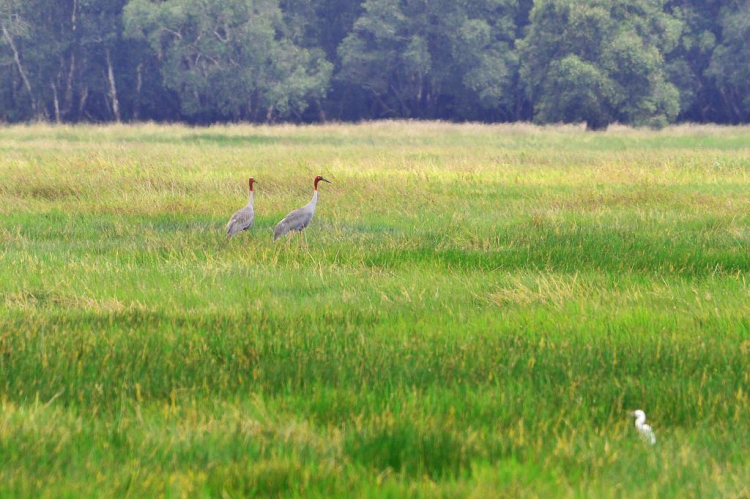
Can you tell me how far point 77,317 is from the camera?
7621 mm

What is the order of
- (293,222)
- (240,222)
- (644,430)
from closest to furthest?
(644,430) < (293,222) < (240,222)

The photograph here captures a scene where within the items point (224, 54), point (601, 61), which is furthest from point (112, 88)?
point (601, 61)

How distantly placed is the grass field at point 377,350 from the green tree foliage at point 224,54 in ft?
130

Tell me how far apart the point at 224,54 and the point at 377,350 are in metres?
50.6

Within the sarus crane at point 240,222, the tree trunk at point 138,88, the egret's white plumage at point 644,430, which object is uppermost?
the egret's white plumage at point 644,430

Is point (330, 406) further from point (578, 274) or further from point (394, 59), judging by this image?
point (394, 59)

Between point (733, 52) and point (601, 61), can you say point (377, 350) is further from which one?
point (733, 52)

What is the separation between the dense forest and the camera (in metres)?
49.2

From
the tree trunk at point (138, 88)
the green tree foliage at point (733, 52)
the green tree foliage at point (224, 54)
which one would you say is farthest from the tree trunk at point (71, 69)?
the green tree foliage at point (733, 52)

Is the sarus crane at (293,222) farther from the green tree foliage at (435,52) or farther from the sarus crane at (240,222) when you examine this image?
the green tree foliage at (435,52)

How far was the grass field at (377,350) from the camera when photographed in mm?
4492

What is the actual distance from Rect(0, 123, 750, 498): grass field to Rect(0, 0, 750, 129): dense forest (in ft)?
115

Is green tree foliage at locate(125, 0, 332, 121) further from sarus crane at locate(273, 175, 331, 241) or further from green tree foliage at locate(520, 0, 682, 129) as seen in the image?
sarus crane at locate(273, 175, 331, 241)

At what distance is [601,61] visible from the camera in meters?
48.5
